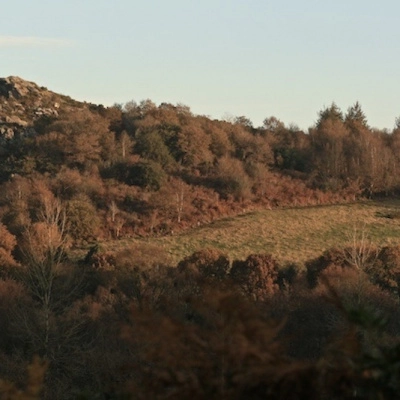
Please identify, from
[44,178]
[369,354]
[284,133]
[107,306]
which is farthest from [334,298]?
[284,133]

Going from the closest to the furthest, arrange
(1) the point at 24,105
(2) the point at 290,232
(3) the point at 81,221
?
(3) the point at 81,221 < (2) the point at 290,232 < (1) the point at 24,105

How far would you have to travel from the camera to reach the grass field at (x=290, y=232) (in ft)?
163

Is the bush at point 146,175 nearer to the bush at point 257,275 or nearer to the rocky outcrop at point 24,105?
the rocky outcrop at point 24,105

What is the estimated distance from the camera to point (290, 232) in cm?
5500

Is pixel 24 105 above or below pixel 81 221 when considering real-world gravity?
Answer: above

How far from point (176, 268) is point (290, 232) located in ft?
64.3

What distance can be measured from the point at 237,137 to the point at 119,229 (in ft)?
73.0

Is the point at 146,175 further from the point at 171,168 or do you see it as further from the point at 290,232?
the point at 290,232

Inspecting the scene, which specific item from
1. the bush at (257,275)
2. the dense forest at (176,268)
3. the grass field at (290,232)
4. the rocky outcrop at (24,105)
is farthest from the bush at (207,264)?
the rocky outcrop at (24,105)

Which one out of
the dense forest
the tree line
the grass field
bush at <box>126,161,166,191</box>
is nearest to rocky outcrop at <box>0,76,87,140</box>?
the dense forest

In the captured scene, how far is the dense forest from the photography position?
482 centimetres

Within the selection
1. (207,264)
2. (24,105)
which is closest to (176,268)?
(207,264)

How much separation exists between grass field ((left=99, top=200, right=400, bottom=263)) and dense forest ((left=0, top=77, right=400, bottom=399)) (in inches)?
83.4

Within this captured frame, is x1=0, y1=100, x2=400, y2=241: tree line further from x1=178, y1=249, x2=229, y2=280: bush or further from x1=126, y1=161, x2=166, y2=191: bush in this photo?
x1=178, y1=249, x2=229, y2=280: bush
